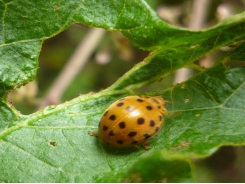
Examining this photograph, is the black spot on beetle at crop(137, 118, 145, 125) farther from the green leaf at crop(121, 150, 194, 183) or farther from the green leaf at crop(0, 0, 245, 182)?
the green leaf at crop(121, 150, 194, 183)

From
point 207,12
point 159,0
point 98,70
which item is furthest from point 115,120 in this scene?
point 98,70

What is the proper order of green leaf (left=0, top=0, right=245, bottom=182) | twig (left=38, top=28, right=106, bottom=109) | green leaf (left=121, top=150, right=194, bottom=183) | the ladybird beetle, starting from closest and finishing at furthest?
green leaf (left=121, top=150, right=194, bottom=183) → green leaf (left=0, top=0, right=245, bottom=182) → the ladybird beetle → twig (left=38, top=28, right=106, bottom=109)

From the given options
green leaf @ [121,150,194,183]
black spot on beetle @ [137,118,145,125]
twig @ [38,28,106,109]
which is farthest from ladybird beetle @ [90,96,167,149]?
twig @ [38,28,106,109]

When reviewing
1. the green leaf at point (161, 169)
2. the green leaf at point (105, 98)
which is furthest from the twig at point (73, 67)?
the green leaf at point (161, 169)

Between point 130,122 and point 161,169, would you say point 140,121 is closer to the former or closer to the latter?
point 130,122

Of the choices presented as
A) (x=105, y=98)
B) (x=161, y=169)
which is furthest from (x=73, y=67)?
(x=161, y=169)

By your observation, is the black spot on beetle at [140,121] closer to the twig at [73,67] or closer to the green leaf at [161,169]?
the green leaf at [161,169]
